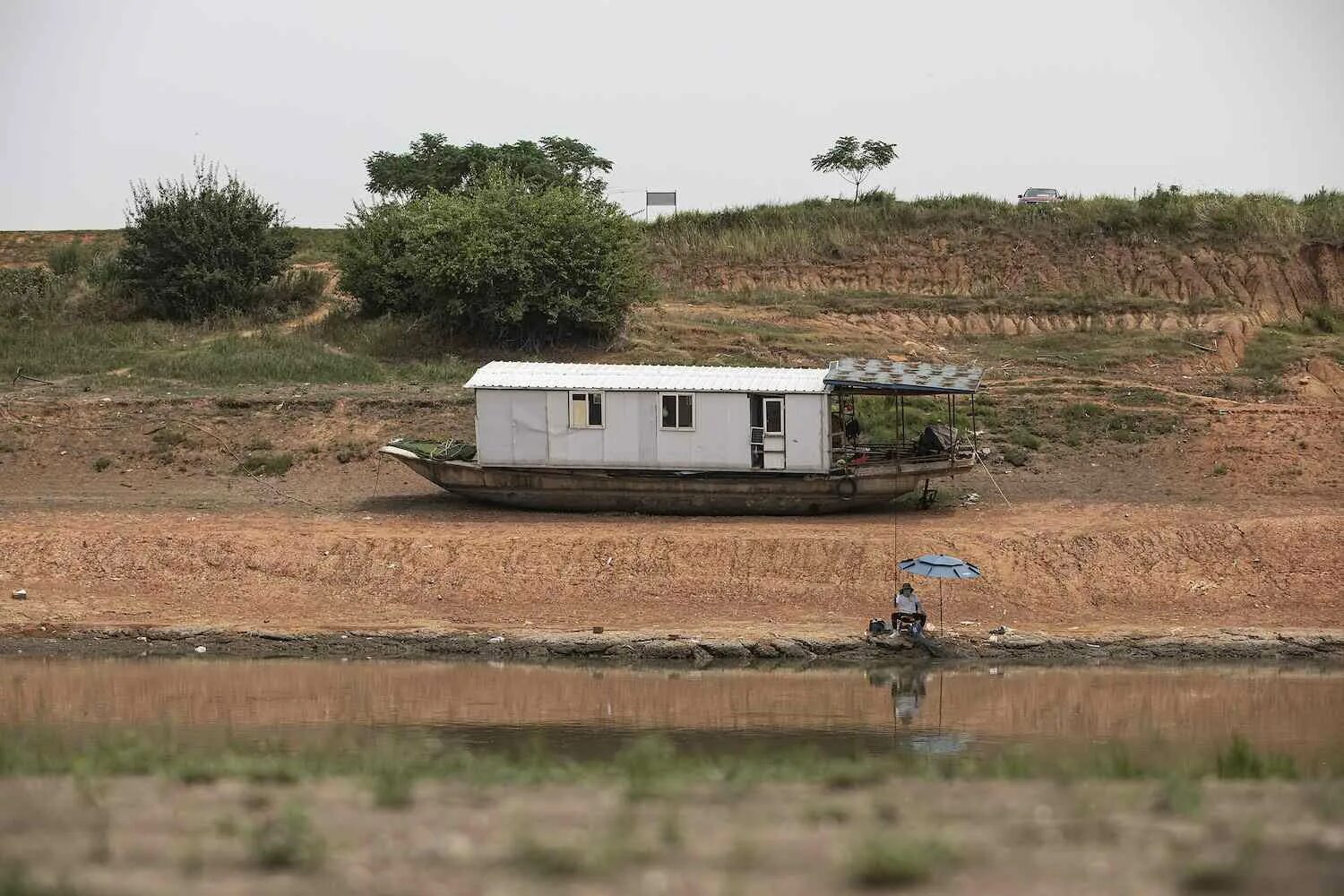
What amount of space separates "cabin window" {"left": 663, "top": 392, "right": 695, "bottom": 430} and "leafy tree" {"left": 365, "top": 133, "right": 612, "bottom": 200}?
1122 inches

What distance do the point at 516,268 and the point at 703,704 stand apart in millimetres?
20569

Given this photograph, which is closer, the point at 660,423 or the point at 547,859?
the point at 547,859

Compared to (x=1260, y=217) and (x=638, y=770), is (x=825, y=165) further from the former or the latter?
(x=638, y=770)

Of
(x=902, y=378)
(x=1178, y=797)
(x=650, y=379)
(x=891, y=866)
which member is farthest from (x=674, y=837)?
(x=902, y=378)

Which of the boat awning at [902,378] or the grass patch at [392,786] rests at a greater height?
the boat awning at [902,378]

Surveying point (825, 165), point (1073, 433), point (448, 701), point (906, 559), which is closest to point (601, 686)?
point (448, 701)

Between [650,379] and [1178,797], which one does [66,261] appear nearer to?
[650,379]

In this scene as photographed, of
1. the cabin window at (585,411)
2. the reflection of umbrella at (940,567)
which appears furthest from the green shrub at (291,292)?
the reflection of umbrella at (940,567)

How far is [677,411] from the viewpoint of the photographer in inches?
1093

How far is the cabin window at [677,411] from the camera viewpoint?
90.9ft

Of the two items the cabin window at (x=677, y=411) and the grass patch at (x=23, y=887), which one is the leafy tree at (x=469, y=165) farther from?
the grass patch at (x=23, y=887)

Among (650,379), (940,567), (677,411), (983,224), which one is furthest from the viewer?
(983,224)

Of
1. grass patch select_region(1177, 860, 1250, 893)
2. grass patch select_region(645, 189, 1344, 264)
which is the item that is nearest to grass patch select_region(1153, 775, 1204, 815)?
grass patch select_region(1177, 860, 1250, 893)

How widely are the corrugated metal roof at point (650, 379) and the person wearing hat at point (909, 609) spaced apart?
19.2 ft
